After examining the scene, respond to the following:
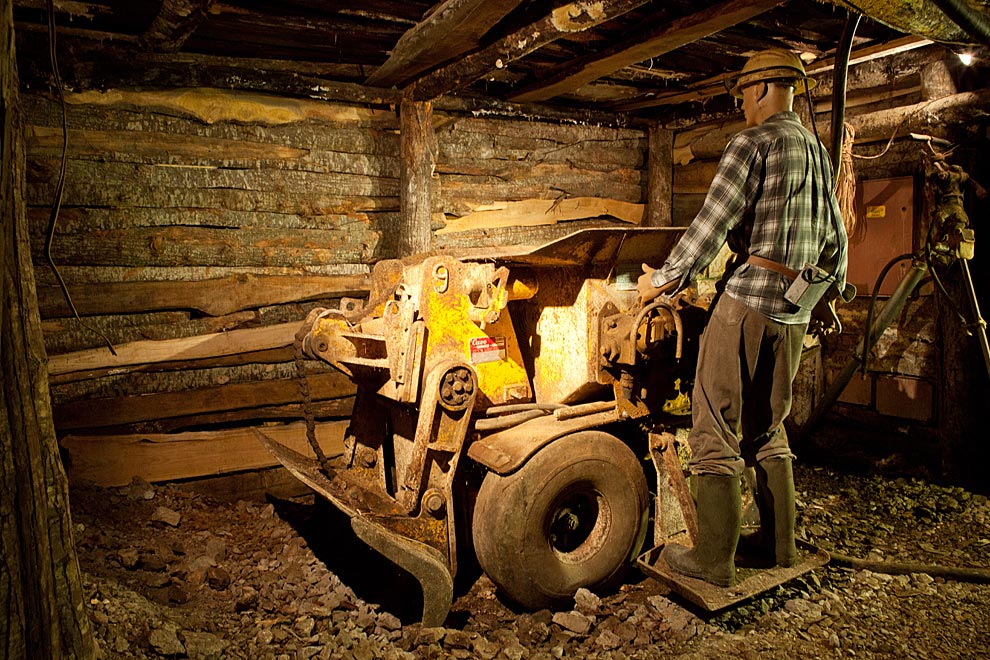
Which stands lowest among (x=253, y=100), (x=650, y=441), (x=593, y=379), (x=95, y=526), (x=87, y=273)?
(x=95, y=526)

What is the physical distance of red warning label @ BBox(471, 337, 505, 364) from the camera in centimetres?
365

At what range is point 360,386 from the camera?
14.2 ft

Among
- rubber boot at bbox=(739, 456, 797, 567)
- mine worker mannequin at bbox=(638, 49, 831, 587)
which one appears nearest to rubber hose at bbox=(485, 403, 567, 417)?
mine worker mannequin at bbox=(638, 49, 831, 587)

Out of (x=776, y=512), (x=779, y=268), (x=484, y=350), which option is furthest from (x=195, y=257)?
→ (x=776, y=512)

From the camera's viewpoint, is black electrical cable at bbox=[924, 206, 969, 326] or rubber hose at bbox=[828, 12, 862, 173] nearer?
rubber hose at bbox=[828, 12, 862, 173]

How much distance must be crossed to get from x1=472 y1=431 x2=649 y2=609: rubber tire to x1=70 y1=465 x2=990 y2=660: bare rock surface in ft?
0.53

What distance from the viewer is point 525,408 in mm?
3795

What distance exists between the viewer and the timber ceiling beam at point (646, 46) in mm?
3838

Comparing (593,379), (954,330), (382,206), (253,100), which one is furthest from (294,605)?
(954,330)

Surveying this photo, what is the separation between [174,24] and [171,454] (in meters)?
3.01

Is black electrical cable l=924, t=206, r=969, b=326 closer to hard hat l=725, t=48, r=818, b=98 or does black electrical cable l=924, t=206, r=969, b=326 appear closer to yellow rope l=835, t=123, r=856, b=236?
yellow rope l=835, t=123, r=856, b=236

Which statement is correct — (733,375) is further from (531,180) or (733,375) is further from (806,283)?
(531,180)

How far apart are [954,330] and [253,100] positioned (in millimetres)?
5840

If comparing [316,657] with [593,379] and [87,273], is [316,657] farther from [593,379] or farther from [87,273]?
[87,273]
